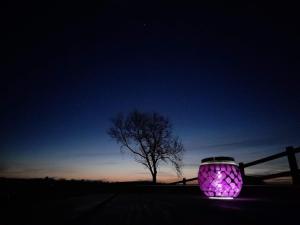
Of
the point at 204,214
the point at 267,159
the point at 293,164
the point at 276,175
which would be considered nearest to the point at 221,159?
the point at 204,214

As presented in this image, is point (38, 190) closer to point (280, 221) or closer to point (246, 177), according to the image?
point (280, 221)

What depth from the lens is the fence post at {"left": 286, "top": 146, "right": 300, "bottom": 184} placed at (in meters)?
6.38

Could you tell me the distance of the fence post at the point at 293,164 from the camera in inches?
251

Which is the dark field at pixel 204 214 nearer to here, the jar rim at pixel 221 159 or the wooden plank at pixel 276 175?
the jar rim at pixel 221 159

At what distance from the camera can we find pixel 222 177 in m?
3.30

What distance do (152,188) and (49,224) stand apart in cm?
891

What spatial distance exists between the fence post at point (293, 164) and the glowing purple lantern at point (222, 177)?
3.90 metres

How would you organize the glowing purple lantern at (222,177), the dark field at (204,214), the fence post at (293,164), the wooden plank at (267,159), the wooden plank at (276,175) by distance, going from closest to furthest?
1. the dark field at (204,214)
2. the glowing purple lantern at (222,177)
3. the fence post at (293,164)
4. the wooden plank at (276,175)
5. the wooden plank at (267,159)

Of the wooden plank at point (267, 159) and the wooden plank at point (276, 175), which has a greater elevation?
the wooden plank at point (267, 159)

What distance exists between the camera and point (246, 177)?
988 centimetres

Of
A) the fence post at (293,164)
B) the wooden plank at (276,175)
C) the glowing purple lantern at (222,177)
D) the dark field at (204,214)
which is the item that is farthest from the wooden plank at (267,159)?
the glowing purple lantern at (222,177)

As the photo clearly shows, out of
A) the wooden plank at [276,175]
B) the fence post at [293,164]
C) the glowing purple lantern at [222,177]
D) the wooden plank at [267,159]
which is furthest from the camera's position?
the wooden plank at [267,159]

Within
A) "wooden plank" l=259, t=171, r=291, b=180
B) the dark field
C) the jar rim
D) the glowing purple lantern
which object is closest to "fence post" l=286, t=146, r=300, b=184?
"wooden plank" l=259, t=171, r=291, b=180

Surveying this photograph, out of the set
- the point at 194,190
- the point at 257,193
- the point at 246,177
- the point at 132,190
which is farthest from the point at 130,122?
the point at 257,193
